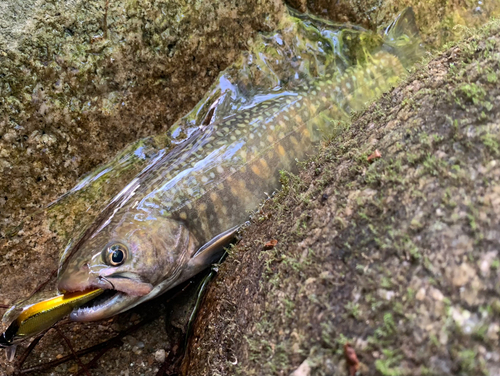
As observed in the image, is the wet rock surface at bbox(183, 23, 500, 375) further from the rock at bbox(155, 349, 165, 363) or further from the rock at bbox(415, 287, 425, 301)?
the rock at bbox(155, 349, 165, 363)

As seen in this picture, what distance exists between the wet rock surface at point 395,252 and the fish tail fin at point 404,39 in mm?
2146

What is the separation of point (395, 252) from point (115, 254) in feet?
6.46

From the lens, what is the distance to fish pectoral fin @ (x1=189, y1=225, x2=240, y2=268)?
3176 millimetres

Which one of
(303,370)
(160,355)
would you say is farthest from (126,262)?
(303,370)

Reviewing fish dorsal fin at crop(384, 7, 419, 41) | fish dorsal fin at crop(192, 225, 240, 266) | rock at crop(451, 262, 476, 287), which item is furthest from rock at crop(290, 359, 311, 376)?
fish dorsal fin at crop(384, 7, 419, 41)

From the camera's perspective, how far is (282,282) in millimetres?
2082

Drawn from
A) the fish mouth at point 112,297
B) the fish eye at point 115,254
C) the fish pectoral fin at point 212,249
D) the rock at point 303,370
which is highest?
the fish eye at point 115,254

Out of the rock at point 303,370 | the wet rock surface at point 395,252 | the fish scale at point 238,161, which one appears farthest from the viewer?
the fish scale at point 238,161

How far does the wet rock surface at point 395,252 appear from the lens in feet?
4.58

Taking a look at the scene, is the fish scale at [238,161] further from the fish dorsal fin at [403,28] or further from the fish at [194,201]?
the fish dorsal fin at [403,28]

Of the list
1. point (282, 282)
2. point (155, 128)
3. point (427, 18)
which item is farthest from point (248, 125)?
point (427, 18)

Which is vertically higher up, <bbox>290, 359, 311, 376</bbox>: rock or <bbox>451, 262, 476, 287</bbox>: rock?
<bbox>451, 262, 476, 287</bbox>: rock

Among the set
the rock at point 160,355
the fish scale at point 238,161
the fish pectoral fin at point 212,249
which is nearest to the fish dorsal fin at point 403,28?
the fish scale at point 238,161

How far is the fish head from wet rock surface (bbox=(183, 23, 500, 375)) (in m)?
0.67
